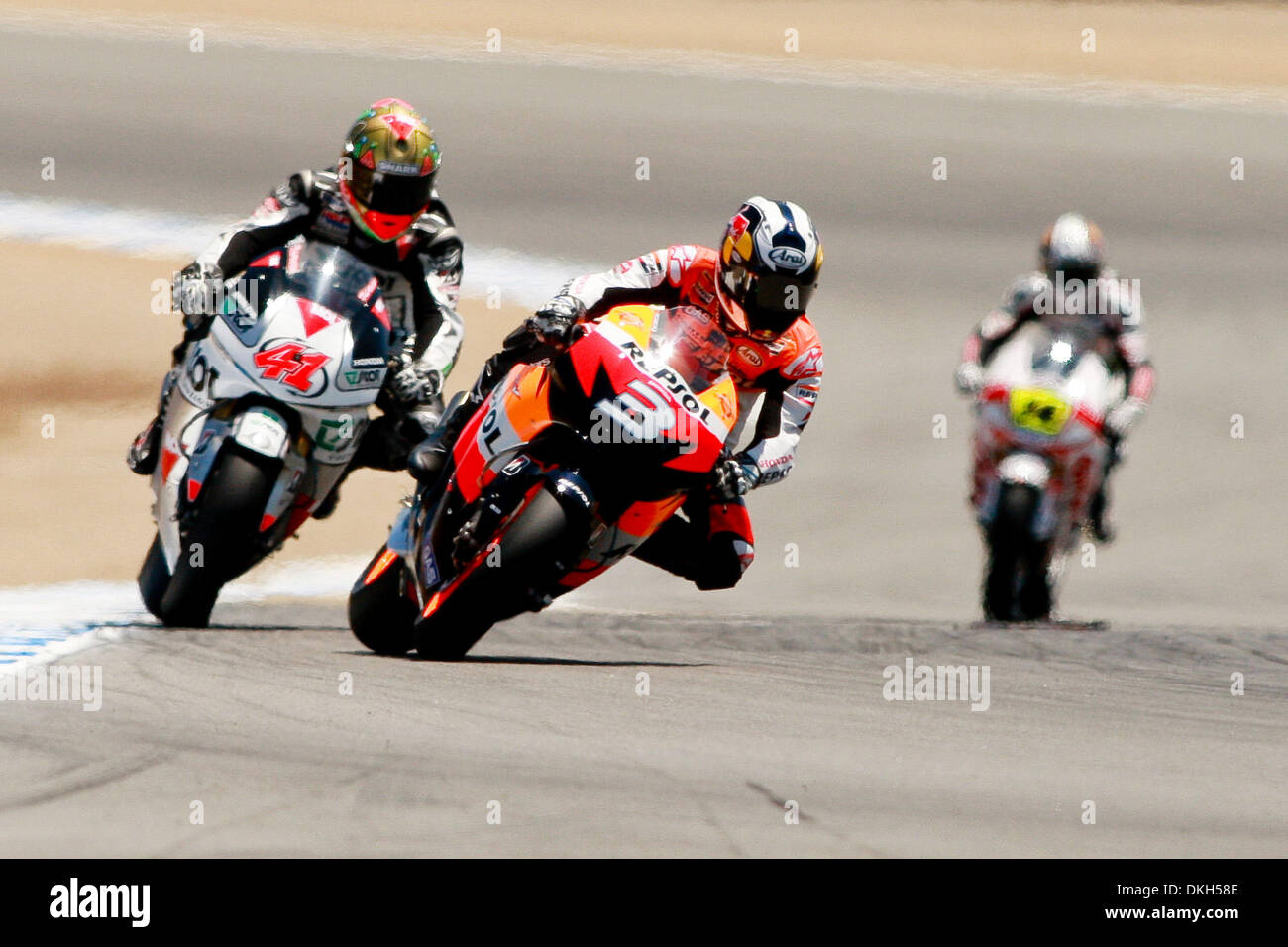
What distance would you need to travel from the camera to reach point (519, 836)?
15.1ft

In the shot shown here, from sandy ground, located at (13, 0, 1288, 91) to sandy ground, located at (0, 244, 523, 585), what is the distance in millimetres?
9082

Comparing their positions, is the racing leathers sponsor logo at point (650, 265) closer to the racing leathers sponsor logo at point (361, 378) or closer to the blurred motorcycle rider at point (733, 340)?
the blurred motorcycle rider at point (733, 340)

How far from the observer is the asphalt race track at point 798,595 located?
4.98 metres

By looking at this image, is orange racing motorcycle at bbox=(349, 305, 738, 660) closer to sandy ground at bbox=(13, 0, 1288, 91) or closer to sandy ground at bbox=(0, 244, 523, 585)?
sandy ground at bbox=(0, 244, 523, 585)

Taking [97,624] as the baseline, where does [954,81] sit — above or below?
above

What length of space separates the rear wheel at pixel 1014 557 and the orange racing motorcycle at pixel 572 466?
2.66m

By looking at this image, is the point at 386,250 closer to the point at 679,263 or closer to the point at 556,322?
the point at 679,263

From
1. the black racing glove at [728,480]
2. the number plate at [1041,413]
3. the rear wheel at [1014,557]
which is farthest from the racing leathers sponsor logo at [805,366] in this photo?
the number plate at [1041,413]

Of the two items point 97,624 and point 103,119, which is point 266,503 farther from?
point 103,119

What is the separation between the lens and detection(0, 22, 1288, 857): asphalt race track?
4984mm

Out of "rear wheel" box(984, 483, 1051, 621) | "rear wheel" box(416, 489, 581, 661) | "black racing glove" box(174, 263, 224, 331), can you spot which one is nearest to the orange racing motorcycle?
"rear wheel" box(416, 489, 581, 661)
